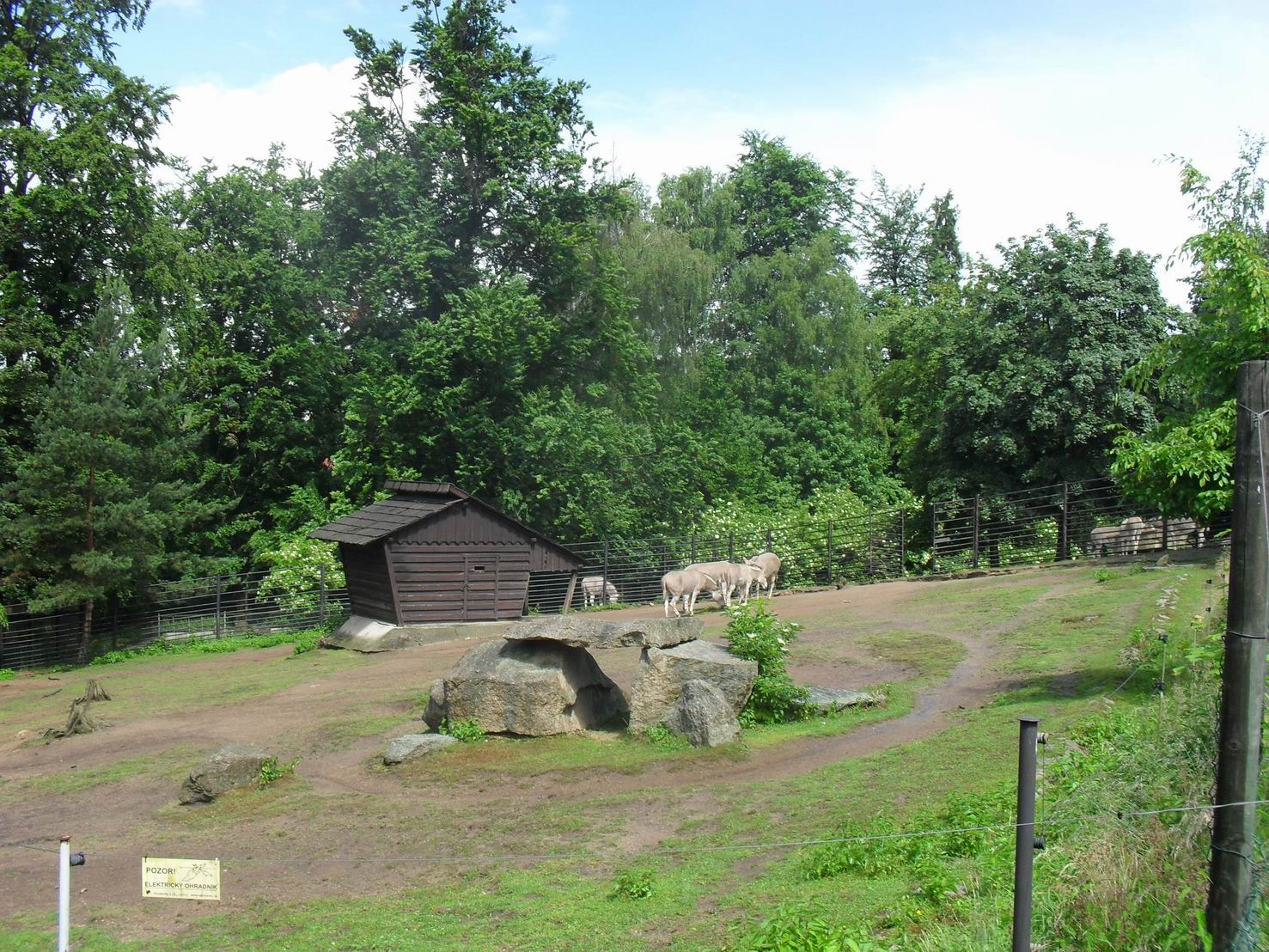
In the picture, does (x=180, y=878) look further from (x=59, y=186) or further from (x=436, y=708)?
(x=59, y=186)

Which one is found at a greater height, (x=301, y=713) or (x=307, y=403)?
(x=307, y=403)

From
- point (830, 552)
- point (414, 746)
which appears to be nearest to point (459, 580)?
point (830, 552)

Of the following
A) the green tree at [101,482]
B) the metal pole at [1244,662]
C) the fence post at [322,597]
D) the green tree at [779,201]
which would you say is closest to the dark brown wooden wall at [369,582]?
the fence post at [322,597]

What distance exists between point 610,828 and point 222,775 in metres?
4.88

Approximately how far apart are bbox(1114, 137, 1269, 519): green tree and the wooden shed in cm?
1577

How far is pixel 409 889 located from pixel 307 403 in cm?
2814

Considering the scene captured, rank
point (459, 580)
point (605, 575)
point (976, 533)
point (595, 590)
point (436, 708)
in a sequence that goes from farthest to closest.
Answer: point (595, 590) → point (605, 575) → point (976, 533) → point (459, 580) → point (436, 708)

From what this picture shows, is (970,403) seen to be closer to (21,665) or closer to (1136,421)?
(1136,421)

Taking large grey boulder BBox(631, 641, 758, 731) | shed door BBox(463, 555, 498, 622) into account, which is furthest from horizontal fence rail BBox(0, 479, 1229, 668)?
large grey boulder BBox(631, 641, 758, 731)

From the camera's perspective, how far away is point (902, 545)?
30.6 meters

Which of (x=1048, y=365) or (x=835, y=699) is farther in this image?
(x=1048, y=365)

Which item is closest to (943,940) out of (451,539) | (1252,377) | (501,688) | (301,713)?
(1252,377)

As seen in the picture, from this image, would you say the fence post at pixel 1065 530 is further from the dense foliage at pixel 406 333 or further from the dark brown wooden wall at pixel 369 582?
the dark brown wooden wall at pixel 369 582

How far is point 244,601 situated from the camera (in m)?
29.7
